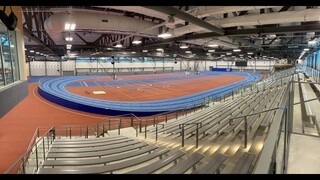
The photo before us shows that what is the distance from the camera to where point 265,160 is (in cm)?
155

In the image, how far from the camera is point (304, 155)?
4559 mm

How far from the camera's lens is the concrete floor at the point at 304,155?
3994 millimetres

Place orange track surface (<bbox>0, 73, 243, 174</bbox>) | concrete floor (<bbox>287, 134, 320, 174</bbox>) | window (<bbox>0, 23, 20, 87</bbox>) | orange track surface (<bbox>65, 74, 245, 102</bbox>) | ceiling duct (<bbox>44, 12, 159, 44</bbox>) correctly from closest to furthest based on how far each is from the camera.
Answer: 1. concrete floor (<bbox>287, 134, 320, 174</bbox>)
2. window (<bbox>0, 23, 20, 87</bbox>)
3. ceiling duct (<bbox>44, 12, 159, 44</bbox>)
4. orange track surface (<bbox>0, 73, 243, 174</bbox>)
5. orange track surface (<bbox>65, 74, 245, 102</bbox>)

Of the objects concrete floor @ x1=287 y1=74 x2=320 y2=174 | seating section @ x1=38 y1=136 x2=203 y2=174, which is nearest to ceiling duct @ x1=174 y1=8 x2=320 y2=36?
concrete floor @ x1=287 y1=74 x2=320 y2=174

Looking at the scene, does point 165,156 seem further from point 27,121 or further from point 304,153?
point 27,121

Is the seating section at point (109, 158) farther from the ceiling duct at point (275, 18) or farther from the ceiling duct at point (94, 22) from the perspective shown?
the ceiling duct at point (275, 18)

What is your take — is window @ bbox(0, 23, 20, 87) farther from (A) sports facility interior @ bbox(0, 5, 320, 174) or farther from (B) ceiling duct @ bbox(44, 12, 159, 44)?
(B) ceiling duct @ bbox(44, 12, 159, 44)

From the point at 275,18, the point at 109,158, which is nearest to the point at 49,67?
the point at 109,158

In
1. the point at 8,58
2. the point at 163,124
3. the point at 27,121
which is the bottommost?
the point at 27,121

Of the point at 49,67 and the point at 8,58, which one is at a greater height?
the point at 49,67

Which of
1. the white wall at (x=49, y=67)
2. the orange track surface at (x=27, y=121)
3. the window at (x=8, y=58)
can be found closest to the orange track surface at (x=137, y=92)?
the orange track surface at (x=27, y=121)

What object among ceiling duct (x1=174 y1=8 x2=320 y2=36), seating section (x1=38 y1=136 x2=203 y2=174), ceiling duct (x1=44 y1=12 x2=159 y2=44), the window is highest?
ceiling duct (x1=44 y1=12 x2=159 y2=44)

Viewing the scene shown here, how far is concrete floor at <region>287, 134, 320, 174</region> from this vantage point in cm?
399
